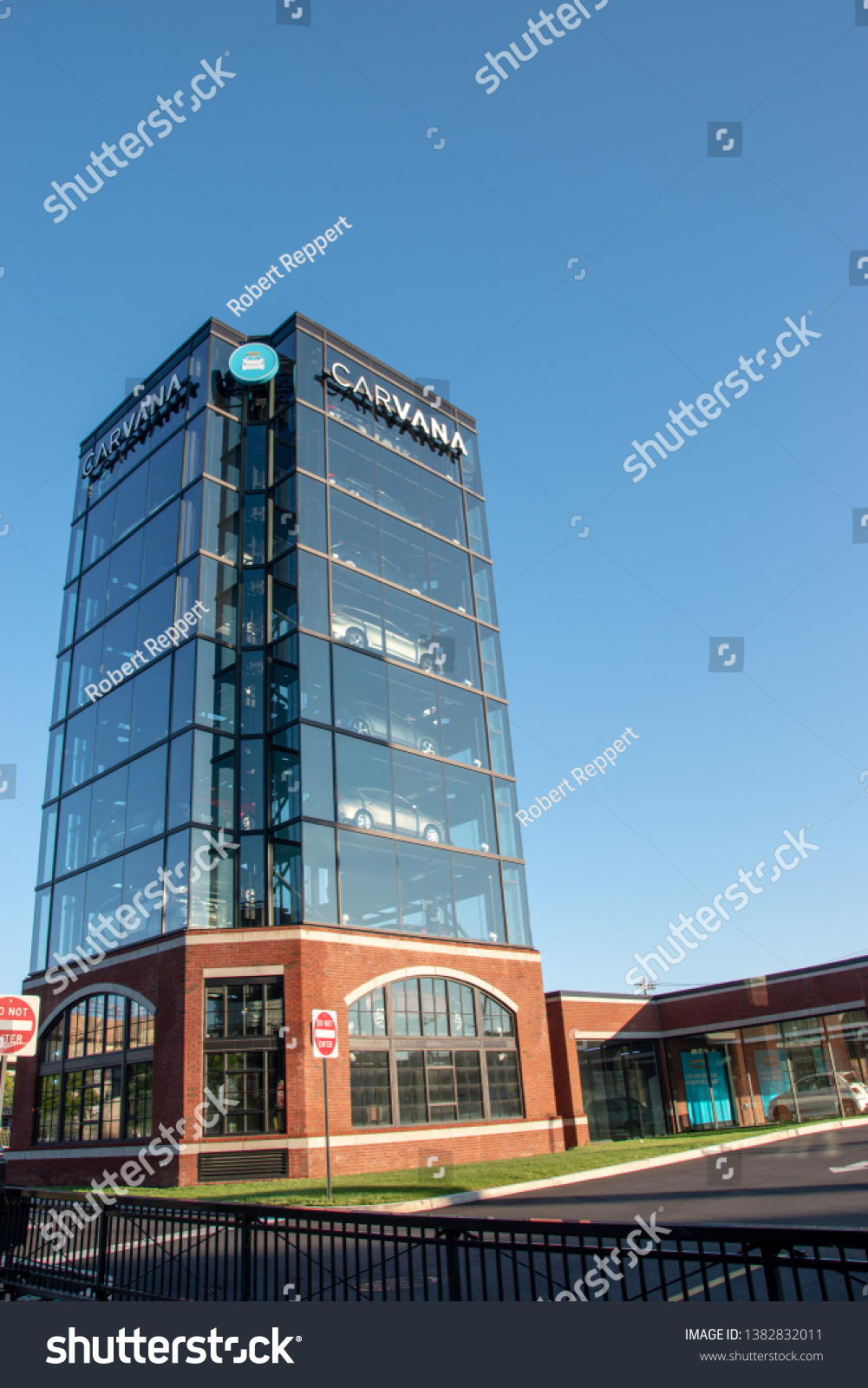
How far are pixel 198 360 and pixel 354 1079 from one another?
2351 centimetres

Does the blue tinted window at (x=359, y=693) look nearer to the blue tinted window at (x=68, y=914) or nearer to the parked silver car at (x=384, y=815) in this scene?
the parked silver car at (x=384, y=815)

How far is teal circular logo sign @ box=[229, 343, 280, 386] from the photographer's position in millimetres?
29781

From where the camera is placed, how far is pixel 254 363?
29938 mm

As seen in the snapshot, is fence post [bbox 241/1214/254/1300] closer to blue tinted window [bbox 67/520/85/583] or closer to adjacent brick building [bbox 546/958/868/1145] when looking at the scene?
adjacent brick building [bbox 546/958/868/1145]

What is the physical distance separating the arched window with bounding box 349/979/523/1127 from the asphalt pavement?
6941mm

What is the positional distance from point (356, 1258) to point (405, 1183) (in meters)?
12.7

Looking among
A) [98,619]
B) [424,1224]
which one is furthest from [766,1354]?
[98,619]

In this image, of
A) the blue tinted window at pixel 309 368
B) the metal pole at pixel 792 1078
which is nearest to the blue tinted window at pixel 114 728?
the blue tinted window at pixel 309 368

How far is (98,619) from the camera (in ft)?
103

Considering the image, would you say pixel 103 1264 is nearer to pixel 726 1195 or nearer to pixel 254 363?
pixel 726 1195

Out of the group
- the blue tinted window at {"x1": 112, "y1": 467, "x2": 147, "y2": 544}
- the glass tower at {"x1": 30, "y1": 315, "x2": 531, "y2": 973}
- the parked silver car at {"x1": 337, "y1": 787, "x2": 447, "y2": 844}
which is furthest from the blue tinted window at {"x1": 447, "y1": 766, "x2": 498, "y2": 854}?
the blue tinted window at {"x1": 112, "y1": 467, "x2": 147, "y2": 544}

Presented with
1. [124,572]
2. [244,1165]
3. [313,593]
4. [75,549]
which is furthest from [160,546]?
[244,1165]

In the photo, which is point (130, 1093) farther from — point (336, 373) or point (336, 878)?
point (336, 373)

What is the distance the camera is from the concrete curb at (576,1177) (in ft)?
45.7
